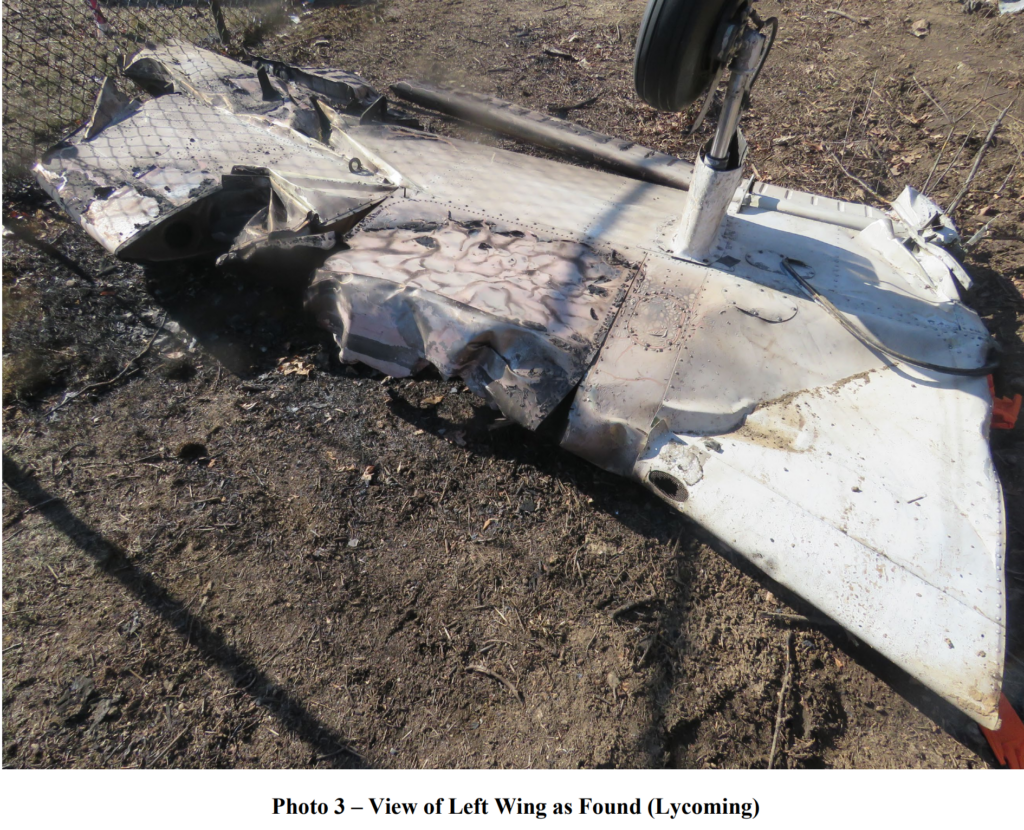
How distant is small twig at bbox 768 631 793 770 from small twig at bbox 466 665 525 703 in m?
1.12

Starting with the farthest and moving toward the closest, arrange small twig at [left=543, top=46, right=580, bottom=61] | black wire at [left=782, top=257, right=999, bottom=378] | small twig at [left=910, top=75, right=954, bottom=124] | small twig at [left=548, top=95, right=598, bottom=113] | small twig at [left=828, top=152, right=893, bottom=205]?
small twig at [left=543, top=46, right=580, bottom=61]
small twig at [left=548, top=95, right=598, bottom=113]
small twig at [left=910, top=75, right=954, bottom=124]
small twig at [left=828, top=152, right=893, bottom=205]
black wire at [left=782, top=257, right=999, bottom=378]

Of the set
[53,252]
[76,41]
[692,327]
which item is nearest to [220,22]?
[76,41]

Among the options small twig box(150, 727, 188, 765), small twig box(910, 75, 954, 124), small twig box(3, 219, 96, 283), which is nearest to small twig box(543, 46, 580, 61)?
small twig box(910, 75, 954, 124)

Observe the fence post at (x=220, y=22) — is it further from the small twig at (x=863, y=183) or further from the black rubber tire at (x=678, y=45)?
the small twig at (x=863, y=183)

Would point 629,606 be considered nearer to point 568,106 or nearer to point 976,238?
point 976,238

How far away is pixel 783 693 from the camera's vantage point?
251cm

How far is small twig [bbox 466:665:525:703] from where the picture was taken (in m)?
2.44

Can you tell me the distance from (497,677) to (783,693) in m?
1.35

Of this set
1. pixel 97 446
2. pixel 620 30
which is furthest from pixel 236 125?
pixel 620 30

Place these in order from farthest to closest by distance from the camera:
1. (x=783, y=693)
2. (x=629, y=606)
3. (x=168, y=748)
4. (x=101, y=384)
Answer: (x=101, y=384) < (x=629, y=606) < (x=783, y=693) < (x=168, y=748)

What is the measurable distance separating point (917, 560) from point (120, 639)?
3.58 m

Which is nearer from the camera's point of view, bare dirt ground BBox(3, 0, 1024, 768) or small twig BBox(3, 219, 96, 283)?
bare dirt ground BBox(3, 0, 1024, 768)

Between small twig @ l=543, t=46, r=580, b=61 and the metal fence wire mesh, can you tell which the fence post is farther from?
small twig @ l=543, t=46, r=580, b=61

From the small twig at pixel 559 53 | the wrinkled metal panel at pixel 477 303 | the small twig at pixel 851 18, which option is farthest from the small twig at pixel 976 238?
the small twig at pixel 559 53
